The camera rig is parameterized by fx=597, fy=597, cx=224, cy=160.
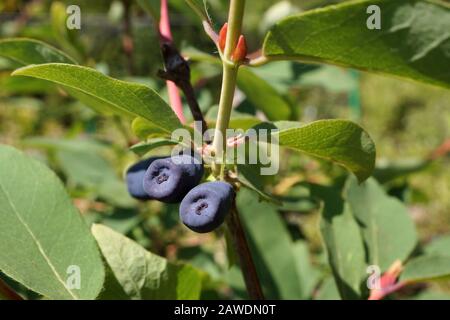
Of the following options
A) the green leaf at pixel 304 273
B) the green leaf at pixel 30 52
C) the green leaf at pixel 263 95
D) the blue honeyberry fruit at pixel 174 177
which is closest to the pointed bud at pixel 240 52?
the blue honeyberry fruit at pixel 174 177

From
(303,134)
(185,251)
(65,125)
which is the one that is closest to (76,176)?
(185,251)

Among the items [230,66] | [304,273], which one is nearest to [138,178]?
[230,66]

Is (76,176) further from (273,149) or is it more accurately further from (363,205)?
(273,149)

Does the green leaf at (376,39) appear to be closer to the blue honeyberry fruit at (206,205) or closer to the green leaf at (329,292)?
the blue honeyberry fruit at (206,205)

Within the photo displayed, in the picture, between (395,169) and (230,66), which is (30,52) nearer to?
(230,66)

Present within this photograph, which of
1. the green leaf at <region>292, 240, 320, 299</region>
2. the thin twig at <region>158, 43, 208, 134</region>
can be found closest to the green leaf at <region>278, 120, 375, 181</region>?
the thin twig at <region>158, 43, 208, 134</region>

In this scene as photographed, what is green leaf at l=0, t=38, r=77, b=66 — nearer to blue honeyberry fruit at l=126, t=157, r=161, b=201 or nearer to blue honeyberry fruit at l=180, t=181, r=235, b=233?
blue honeyberry fruit at l=126, t=157, r=161, b=201
